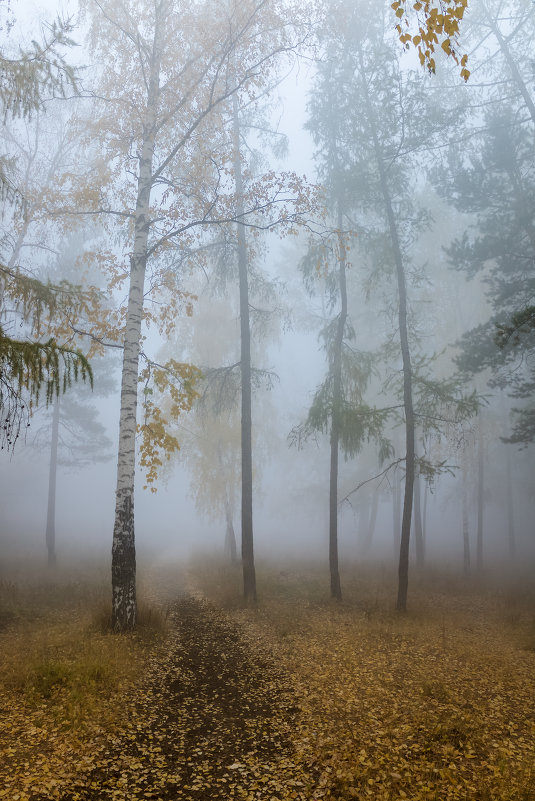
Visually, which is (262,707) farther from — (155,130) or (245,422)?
(155,130)

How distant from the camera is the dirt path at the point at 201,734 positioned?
4.05 metres

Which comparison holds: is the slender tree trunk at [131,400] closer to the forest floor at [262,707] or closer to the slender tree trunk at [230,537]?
the forest floor at [262,707]

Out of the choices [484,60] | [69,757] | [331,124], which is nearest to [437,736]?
[69,757]

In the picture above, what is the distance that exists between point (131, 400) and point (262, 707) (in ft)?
17.8

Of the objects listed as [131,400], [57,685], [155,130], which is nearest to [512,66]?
[155,130]

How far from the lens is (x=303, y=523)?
4597cm

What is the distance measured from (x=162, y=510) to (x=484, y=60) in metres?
55.8

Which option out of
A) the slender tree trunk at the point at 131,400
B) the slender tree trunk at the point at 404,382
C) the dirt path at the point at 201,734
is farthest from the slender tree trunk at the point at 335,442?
the slender tree trunk at the point at 131,400

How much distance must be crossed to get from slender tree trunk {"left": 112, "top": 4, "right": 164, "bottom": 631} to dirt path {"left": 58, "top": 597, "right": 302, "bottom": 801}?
127 centimetres

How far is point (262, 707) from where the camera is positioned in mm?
5680

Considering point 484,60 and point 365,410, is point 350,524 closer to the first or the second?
point 365,410

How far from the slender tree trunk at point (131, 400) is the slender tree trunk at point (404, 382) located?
248 inches

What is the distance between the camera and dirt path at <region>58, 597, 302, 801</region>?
159 inches

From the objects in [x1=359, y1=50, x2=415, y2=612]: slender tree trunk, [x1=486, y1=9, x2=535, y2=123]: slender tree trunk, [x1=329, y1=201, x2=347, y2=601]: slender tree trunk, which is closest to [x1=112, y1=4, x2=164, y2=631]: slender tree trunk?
[x1=329, y1=201, x2=347, y2=601]: slender tree trunk
